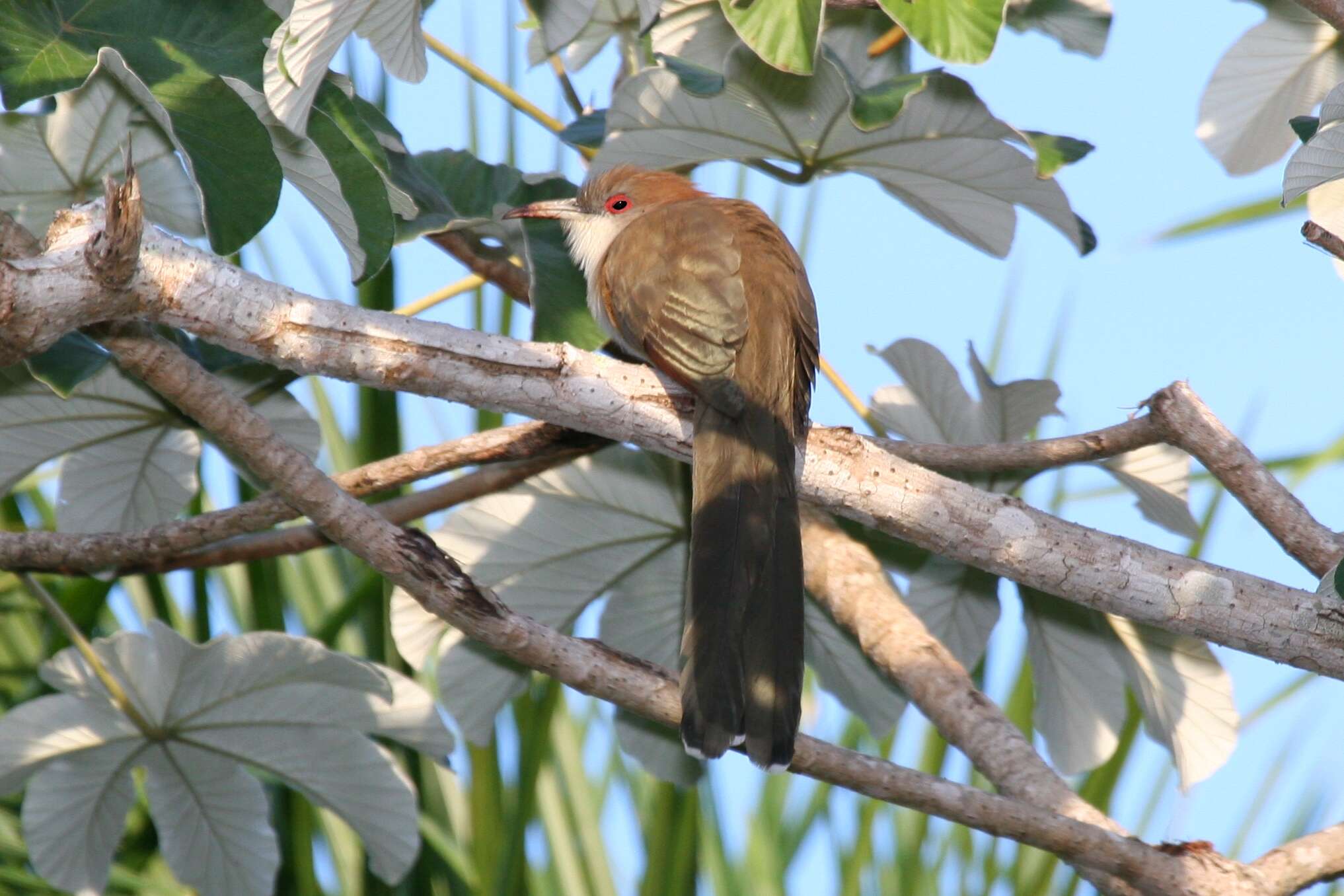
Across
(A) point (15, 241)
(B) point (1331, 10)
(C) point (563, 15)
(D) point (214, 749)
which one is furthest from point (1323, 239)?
(D) point (214, 749)

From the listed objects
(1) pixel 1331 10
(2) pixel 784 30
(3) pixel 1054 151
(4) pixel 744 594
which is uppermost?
(1) pixel 1331 10

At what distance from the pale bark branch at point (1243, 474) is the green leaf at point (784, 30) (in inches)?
40.2

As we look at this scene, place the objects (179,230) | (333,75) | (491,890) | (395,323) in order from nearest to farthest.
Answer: (395,323) → (333,75) → (179,230) → (491,890)

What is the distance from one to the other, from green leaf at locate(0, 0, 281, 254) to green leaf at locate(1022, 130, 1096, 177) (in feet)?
4.56

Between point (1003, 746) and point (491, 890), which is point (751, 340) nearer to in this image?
point (1003, 746)

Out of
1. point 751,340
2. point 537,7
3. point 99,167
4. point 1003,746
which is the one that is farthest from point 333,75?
point 1003,746

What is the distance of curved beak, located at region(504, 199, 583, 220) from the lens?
289 cm

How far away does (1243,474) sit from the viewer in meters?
2.50

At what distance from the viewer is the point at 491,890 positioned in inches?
121

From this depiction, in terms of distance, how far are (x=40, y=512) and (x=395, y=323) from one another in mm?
1977

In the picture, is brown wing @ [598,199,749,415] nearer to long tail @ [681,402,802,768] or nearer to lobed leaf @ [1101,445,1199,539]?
long tail @ [681,402,802,768]

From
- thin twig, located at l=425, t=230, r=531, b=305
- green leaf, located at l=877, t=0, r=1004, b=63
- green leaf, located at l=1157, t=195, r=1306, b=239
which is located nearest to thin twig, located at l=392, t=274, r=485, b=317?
thin twig, located at l=425, t=230, r=531, b=305

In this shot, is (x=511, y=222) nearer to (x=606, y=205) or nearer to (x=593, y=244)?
(x=593, y=244)

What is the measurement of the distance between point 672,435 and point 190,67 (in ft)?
3.46
